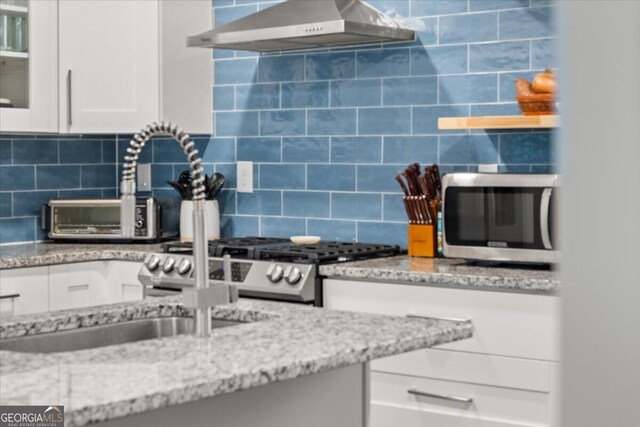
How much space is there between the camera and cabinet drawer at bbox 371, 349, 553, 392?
306 cm

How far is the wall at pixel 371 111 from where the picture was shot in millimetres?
3752

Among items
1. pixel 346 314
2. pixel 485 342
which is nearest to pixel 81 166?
pixel 485 342

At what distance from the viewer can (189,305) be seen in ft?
6.33

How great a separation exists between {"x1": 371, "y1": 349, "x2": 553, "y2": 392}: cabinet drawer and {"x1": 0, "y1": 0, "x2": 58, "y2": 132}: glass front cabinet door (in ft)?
6.18

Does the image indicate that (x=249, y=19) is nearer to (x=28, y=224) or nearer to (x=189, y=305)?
(x=28, y=224)

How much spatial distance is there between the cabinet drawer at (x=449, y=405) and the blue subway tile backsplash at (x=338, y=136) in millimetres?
863

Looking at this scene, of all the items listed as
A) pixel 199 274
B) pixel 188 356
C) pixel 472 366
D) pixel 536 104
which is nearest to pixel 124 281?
pixel 472 366

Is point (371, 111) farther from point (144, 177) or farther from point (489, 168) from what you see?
point (144, 177)

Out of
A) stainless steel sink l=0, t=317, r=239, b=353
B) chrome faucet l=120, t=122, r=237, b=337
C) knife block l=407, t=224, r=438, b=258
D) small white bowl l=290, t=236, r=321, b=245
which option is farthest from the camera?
small white bowl l=290, t=236, r=321, b=245

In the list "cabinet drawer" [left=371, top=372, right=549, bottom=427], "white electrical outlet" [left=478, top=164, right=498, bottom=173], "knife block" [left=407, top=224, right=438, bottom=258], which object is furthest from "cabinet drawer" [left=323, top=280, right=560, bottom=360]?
"white electrical outlet" [left=478, top=164, right=498, bottom=173]

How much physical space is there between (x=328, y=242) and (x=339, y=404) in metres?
2.07

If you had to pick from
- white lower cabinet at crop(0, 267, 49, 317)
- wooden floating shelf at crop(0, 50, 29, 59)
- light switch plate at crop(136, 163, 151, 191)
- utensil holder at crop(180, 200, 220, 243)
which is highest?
wooden floating shelf at crop(0, 50, 29, 59)

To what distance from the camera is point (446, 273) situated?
3223 millimetres

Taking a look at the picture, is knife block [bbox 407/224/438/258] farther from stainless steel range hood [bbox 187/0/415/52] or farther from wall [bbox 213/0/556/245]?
→ stainless steel range hood [bbox 187/0/415/52]
